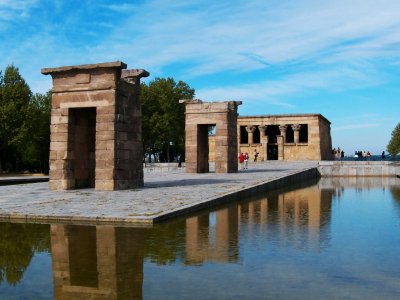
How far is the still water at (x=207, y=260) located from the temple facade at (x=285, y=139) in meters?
44.1

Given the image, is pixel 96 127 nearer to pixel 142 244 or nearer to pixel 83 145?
pixel 83 145

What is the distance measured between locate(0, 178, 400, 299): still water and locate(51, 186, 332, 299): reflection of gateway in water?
1 centimetres

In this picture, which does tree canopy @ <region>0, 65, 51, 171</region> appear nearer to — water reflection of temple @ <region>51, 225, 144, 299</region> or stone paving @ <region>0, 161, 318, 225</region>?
stone paving @ <region>0, 161, 318, 225</region>

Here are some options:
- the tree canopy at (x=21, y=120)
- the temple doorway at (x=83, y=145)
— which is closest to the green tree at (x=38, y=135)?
the tree canopy at (x=21, y=120)

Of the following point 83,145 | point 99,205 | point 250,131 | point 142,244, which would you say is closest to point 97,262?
point 142,244

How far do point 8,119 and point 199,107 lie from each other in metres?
24.3

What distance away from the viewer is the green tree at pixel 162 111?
2205 inches

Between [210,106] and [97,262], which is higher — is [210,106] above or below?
above

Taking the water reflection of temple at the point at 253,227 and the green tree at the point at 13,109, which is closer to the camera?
the water reflection of temple at the point at 253,227

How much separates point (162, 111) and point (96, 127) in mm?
41779

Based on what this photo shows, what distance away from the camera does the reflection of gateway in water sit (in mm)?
5516

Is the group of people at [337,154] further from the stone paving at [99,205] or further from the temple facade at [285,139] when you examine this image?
the stone paving at [99,205]

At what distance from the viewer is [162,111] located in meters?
58.0

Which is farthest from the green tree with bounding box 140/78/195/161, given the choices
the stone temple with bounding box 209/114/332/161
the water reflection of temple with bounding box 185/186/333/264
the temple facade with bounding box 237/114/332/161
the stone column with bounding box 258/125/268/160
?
the water reflection of temple with bounding box 185/186/333/264
